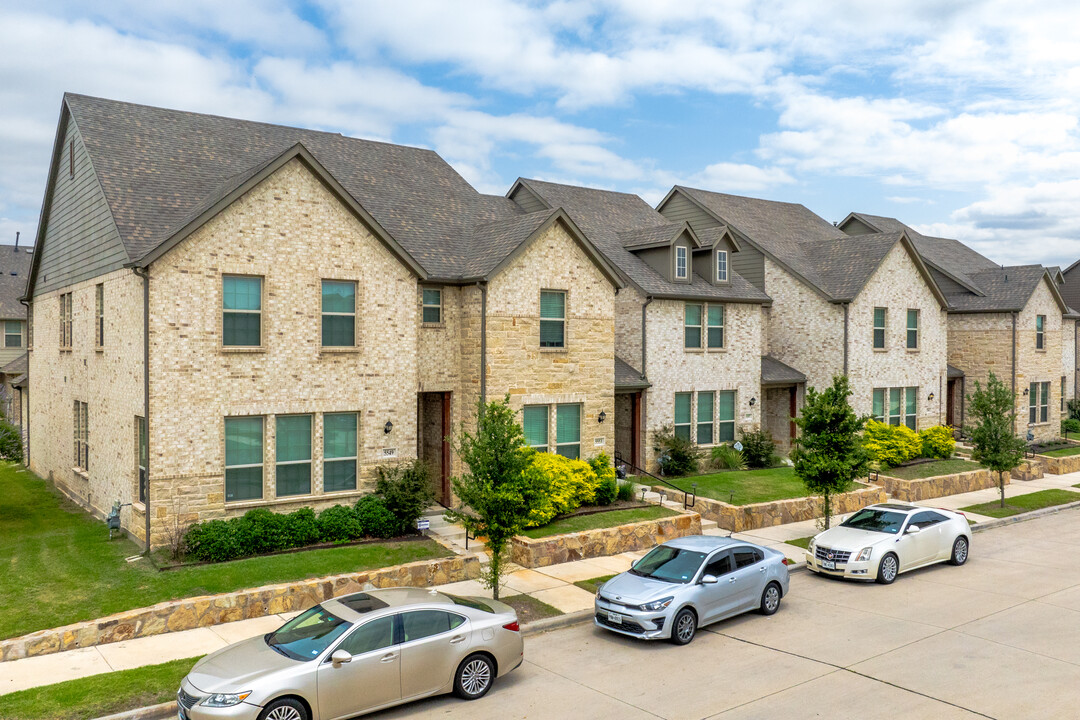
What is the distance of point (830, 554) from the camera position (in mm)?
18062

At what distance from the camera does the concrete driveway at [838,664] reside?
10.9 metres

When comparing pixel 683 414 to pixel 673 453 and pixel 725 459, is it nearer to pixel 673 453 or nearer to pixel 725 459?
pixel 673 453

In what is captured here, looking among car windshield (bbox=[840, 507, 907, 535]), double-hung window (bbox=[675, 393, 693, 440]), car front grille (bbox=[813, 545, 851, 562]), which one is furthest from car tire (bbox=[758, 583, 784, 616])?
double-hung window (bbox=[675, 393, 693, 440])

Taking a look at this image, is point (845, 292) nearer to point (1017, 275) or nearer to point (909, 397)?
point (909, 397)

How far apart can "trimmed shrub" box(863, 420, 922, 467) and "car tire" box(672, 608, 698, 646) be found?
704 inches

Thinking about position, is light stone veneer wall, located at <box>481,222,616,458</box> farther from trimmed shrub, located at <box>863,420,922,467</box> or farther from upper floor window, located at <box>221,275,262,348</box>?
trimmed shrub, located at <box>863,420,922,467</box>

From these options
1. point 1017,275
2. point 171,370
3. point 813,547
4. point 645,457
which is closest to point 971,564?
point 813,547

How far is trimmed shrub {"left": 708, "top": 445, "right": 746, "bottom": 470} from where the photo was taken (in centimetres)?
2891

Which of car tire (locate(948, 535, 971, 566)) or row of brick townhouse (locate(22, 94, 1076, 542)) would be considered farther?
car tire (locate(948, 535, 971, 566))

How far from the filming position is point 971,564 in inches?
771

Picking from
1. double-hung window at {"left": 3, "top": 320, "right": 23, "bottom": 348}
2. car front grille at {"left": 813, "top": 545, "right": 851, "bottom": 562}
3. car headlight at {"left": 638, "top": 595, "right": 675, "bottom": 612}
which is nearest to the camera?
car headlight at {"left": 638, "top": 595, "right": 675, "bottom": 612}

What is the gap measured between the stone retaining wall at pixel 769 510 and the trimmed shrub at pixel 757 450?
13.7 feet

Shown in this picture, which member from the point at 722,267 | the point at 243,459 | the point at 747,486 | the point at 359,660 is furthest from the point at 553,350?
the point at 359,660

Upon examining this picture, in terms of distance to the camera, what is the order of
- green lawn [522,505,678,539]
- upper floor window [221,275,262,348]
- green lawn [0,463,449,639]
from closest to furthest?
green lawn [0,463,449,639] → upper floor window [221,275,262,348] → green lawn [522,505,678,539]
